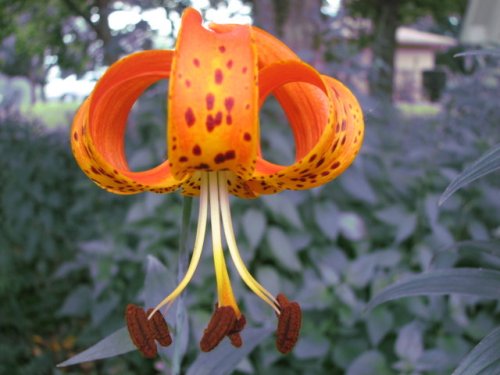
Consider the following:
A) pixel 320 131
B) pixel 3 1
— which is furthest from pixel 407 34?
pixel 320 131

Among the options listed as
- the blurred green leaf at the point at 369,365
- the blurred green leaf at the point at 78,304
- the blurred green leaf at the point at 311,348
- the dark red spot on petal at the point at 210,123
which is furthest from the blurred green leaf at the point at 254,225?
the dark red spot on petal at the point at 210,123

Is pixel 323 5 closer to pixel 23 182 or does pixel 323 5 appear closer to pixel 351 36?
pixel 351 36

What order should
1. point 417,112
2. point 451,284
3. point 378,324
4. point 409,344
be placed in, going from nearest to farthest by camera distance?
point 451,284 < point 409,344 < point 378,324 < point 417,112

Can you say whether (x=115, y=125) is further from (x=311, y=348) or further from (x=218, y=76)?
(x=311, y=348)

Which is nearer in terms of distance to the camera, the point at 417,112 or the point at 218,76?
the point at 218,76

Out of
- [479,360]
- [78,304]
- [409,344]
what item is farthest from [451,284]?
[78,304]

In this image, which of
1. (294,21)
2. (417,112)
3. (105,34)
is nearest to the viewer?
(294,21)

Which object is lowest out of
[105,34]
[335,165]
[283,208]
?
[283,208]

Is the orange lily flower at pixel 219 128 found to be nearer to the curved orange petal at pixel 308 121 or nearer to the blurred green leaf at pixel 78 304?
the curved orange petal at pixel 308 121
